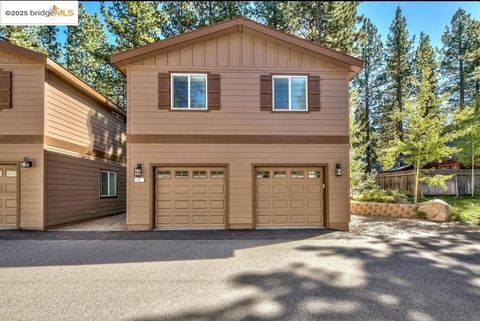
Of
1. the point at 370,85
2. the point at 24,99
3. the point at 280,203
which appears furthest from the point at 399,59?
the point at 24,99

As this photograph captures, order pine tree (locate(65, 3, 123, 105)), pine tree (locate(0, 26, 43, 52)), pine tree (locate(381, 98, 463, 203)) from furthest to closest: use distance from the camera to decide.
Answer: pine tree (locate(65, 3, 123, 105)), pine tree (locate(0, 26, 43, 52)), pine tree (locate(381, 98, 463, 203))

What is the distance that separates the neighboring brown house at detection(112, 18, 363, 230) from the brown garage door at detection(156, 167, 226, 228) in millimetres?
31

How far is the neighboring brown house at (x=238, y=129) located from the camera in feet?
29.5

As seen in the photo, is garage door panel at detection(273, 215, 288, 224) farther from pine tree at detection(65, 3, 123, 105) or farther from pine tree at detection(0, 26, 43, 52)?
pine tree at detection(0, 26, 43, 52)

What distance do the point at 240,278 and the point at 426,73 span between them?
12.4m

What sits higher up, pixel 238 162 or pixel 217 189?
pixel 238 162

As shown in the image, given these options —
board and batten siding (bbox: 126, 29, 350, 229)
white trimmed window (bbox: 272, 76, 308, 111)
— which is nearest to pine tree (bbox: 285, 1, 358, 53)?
board and batten siding (bbox: 126, 29, 350, 229)

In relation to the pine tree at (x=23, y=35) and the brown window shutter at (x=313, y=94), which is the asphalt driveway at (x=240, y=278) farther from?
the pine tree at (x=23, y=35)

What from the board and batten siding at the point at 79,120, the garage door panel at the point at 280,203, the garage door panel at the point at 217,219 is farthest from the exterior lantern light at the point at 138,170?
the garage door panel at the point at 280,203

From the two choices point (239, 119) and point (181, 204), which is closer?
point (181, 204)

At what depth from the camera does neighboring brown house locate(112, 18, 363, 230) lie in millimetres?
8977

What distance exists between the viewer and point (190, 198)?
905 cm

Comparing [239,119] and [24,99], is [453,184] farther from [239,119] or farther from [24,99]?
[24,99]

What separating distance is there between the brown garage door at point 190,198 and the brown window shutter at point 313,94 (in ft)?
11.6
